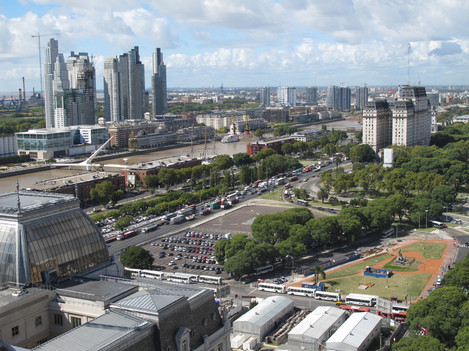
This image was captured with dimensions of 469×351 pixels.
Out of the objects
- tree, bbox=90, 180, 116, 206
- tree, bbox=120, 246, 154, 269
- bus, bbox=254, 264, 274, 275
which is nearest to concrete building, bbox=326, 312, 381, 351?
bus, bbox=254, 264, 274, 275

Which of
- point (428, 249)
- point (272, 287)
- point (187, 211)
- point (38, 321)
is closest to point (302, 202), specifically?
point (187, 211)

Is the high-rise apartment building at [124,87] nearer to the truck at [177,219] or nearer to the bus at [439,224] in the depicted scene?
the truck at [177,219]

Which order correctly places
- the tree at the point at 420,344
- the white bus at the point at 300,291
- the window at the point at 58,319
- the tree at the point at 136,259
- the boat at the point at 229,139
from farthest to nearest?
the boat at the point at 229,139 < the tree at the point at 136,259 < the white bus at the point at 300,291 < the tree at the point at 420,344 < the window at the point at 58,319

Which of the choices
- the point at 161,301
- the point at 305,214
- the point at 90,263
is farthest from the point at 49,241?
the point at 305,214

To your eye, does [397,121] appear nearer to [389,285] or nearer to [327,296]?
[389,285]

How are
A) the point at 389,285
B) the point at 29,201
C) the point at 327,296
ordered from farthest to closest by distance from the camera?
the point at 389,285 → the point at 327,296 → the point at 29,201

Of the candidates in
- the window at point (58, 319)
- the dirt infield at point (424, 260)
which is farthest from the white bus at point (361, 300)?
the window at point (58, 319)
